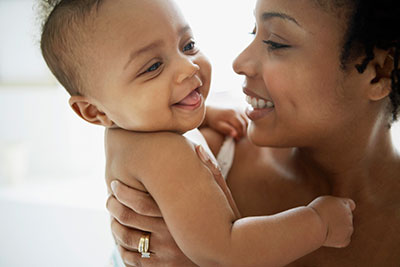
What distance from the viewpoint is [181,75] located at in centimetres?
119

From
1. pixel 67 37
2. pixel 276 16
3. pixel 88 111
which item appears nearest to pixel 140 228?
pixel 88 111

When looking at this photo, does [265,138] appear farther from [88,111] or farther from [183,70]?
[88,111]

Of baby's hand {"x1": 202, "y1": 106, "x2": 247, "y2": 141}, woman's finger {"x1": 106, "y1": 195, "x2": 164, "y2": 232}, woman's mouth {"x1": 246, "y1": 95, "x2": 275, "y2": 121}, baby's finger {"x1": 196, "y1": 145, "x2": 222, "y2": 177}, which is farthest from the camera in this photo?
baby's hand {"x1": 202, "y1": 106, "x2": 247, "y2": 141}

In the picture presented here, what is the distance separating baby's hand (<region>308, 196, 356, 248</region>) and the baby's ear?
0.69 metres

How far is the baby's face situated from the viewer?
1140 mm

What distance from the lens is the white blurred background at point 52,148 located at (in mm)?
2350

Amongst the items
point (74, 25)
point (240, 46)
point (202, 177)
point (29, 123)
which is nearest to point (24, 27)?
point (29, 123)

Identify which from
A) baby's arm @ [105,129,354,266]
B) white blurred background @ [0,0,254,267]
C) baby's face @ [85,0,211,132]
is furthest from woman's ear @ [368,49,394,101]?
A: white blurred background @ [0,0,254,267]

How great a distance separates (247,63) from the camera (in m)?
1.37

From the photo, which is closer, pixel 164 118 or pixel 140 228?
pixel 164 118

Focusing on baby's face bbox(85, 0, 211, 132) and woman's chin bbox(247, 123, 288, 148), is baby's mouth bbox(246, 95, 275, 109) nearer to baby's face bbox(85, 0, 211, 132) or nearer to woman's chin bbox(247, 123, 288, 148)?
woman's chin bbox(247, 123, 288, 148)

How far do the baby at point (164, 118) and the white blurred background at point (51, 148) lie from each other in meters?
1.12

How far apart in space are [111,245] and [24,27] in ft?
8.03

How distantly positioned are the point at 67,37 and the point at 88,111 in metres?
0.24
